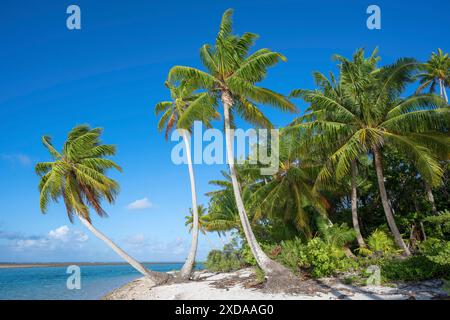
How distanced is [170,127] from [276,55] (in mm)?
8315

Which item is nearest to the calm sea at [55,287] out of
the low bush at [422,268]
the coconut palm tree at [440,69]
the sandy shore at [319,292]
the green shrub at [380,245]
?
the sandy shore at [319,292]

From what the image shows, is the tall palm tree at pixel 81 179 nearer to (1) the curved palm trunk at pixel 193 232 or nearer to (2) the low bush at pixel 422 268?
(1) the curved palm trunk at pixel 193 232

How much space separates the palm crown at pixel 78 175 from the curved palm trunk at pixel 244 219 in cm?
734

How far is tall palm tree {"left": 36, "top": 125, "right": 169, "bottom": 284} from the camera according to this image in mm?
17453

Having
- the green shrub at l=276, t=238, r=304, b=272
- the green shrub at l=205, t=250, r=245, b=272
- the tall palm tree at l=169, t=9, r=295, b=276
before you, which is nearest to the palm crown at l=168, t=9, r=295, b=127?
the tall palm tree at l=169, t=9, r=295, b=276

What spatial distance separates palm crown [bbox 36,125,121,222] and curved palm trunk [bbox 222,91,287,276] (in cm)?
734

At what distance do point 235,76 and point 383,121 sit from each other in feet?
23.6

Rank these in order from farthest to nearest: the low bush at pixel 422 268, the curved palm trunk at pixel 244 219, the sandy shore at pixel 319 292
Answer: the curved palm trunk at pixel 244 219 → the low bush at pixel 422 268 → the sandy shore at pixel 319 292

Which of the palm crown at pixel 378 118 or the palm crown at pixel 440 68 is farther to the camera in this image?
the palm crown at pixel 440 68

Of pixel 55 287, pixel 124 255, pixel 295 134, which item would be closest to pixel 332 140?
pixel 295 134

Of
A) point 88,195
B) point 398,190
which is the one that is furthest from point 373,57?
point 88,195

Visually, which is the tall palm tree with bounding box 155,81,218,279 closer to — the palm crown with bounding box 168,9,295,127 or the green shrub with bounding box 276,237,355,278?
the palm crown with bounding box 168,9,295,127

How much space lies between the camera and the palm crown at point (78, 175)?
1747 cm

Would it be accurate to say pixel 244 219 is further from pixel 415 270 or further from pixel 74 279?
→ pixel 74 279
